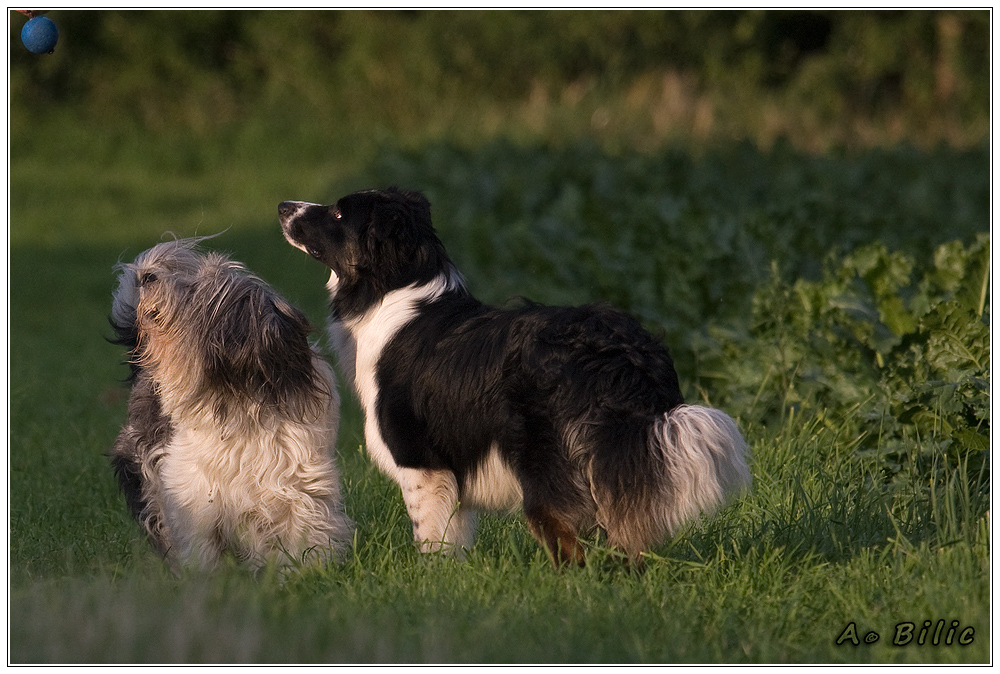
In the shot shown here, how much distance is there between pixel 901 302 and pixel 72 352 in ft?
20.8

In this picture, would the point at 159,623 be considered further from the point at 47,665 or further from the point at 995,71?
the point at 995,71

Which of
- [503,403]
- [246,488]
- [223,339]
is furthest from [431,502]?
Result: [223,339]

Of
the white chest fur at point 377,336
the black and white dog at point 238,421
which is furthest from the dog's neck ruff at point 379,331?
the black and white dog at point 238,421

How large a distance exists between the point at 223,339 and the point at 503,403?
3.13ft

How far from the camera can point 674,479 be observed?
3.58 m

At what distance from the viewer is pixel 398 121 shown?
20.5 meters

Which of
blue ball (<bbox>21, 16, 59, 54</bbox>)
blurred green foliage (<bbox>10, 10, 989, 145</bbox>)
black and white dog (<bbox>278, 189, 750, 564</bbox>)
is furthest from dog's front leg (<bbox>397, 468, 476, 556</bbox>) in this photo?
blurred green foliage (<bbox>10, 10, 989, 145</bbox>)

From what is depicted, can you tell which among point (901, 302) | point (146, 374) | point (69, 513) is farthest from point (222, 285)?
point (901, 302)

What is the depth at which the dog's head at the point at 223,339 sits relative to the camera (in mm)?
3973

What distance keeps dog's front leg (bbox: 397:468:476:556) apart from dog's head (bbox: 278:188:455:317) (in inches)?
28.0

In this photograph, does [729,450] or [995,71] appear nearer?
[729,450]

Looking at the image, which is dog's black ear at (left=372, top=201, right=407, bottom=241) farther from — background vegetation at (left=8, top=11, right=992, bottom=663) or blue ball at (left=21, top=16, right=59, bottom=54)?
blue ball at (left=21, top=16, right=59, bottom=54)

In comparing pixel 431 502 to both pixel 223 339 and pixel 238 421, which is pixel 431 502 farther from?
pixel 223 339

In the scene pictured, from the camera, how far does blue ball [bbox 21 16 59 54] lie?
389 centimetres
